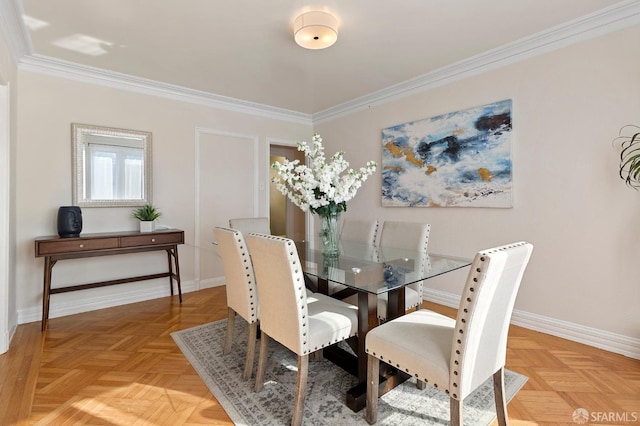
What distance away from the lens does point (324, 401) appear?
1.82 metres

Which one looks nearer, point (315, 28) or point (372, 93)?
point (315, 28)

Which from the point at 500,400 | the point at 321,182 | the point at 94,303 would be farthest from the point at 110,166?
the point at 500,400

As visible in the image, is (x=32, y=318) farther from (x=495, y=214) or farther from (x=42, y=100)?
(x=495, y=214)

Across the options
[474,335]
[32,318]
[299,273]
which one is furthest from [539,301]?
[32,318]

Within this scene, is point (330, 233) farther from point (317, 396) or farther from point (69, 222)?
point (69, 222)

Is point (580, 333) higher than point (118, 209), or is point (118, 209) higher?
point (118, 209)

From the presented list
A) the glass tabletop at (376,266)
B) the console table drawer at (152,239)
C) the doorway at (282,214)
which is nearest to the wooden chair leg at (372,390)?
the glass tabletop at (376,266)

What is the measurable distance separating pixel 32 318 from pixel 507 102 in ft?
16.3

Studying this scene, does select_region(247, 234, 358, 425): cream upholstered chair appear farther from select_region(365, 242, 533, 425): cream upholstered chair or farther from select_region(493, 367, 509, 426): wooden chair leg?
select_region(493, 367, 509, 426): wooden chair leg

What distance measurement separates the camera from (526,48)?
2791 millimetres

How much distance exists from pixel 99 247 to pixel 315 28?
2793 millimetres

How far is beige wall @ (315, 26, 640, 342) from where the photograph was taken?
2355 mm

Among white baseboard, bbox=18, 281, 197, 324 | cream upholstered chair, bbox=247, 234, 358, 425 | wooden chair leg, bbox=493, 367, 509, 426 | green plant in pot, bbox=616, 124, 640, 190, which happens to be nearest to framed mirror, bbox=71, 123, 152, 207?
white baseboard, bbox=18, 281, 197, 324

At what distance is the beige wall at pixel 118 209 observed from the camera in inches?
121
